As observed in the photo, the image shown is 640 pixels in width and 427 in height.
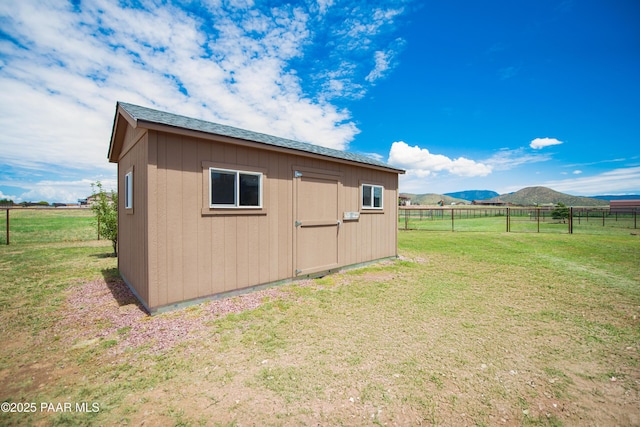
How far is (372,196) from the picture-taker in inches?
309

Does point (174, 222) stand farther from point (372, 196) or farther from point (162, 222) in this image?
point (372, 196)

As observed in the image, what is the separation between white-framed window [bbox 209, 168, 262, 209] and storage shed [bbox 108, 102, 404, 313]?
0.06ft

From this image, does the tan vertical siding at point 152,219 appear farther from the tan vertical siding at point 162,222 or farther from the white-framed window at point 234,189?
the white-framed window at point 234,189

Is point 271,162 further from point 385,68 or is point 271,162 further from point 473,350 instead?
point 385,68

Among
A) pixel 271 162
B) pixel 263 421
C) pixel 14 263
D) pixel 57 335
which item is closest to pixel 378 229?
pixel 271 162

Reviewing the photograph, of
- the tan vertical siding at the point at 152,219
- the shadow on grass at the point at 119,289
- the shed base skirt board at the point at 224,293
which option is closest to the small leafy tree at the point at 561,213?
the shed base skirt board at the point at 224,293

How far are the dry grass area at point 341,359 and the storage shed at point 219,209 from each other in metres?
0.56

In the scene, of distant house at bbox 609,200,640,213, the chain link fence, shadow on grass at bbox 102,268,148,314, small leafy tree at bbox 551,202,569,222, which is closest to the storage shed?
shadow on grass at bbox 102,268,148,314

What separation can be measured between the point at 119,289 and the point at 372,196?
6.69m

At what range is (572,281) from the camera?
5855mm

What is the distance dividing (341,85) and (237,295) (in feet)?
30.5

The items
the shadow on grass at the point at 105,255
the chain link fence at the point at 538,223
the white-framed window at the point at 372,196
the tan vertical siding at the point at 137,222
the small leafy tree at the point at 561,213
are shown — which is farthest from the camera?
the small leafy tree at the point at 561,213

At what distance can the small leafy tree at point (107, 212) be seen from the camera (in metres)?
8.74

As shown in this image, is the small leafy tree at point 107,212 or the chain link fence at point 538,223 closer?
the small leafy tree at point 107,212
